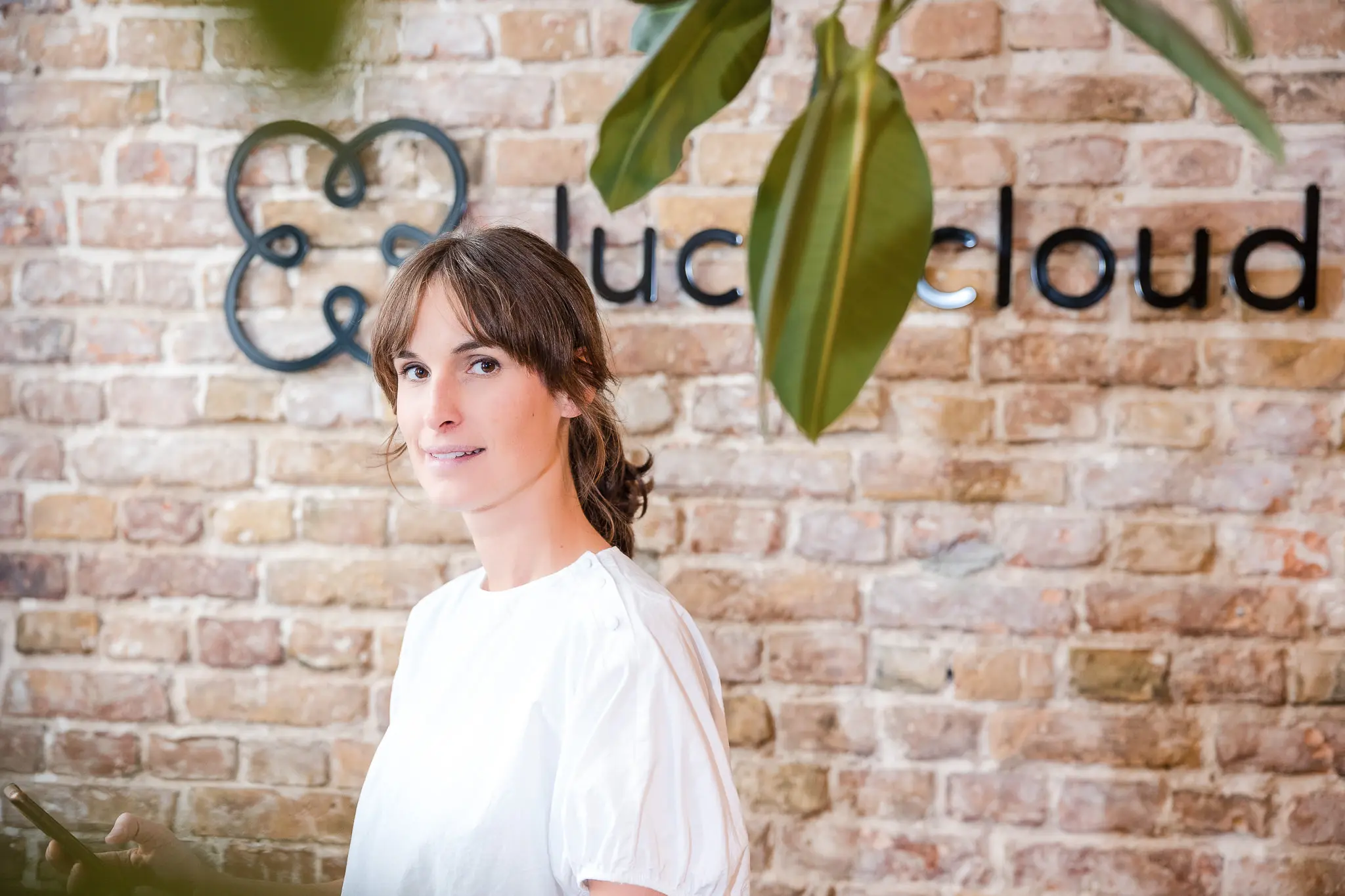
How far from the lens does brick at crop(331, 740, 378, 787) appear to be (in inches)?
69.5

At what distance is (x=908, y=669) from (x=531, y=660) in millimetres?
739

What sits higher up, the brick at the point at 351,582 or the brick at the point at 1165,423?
the brick at the point at 1165,423

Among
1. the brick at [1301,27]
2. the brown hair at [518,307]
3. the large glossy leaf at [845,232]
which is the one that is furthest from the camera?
the brick at [1301,27]

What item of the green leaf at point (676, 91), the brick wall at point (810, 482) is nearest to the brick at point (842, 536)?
the brick wall at point (810, 482)

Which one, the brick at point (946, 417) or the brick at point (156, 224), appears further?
the brick at point (156, 224)

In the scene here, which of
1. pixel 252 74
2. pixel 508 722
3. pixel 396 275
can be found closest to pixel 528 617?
pixel 508 722

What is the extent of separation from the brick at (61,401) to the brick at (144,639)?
35 centimetres

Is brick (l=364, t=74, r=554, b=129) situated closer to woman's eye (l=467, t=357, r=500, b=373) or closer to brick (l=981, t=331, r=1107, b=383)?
woman's eye (l=467, t=357, r=500, b=373)

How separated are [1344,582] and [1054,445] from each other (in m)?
0.48

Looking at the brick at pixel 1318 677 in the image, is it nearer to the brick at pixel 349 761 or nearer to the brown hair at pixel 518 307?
the brown hair at pixel 518 307

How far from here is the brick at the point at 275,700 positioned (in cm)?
177

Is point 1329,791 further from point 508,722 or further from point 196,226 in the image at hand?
point 196,226

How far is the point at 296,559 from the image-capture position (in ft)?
5.84

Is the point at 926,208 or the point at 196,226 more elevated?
the point at 196,226
